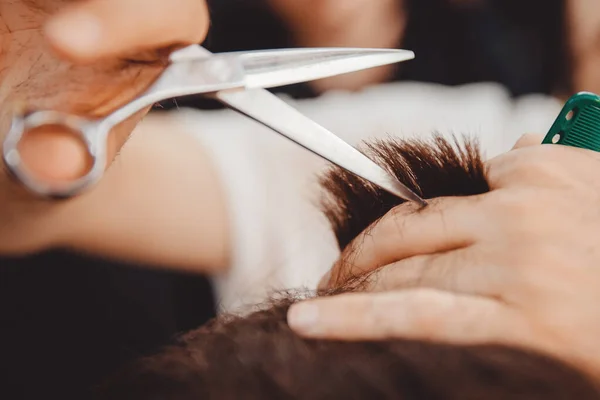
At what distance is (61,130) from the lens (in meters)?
0.45

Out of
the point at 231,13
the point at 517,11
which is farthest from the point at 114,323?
the point at 517,11

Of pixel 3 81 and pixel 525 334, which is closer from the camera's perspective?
pixel 525 334

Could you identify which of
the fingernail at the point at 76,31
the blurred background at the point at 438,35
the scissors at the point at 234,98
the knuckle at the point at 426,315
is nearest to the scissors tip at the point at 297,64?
the scissors at the point at 234,98

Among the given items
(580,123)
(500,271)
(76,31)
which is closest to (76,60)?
(76,31)

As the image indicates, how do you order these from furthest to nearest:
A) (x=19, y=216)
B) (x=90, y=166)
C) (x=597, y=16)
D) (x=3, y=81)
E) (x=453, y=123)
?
(x=597, y=16), (x=453, y=123), (x=19, y=216), (x=3, y=81), (x=90, y=166)

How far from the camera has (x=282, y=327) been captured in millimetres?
544

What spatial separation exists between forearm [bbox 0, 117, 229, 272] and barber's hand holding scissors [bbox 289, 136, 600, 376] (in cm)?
36

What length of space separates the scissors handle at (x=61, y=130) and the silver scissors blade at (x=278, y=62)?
0.10 m

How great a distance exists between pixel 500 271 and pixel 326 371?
7.9 inches

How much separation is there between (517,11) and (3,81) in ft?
2.63

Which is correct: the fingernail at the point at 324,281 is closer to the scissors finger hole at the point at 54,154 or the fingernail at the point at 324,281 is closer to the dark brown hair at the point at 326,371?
the dark brown hair at the point at 326,371

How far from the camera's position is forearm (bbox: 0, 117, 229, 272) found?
855 millimetres

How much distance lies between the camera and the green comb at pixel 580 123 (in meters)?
0.65

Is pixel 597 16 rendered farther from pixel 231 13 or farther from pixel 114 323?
pixel 114 323
